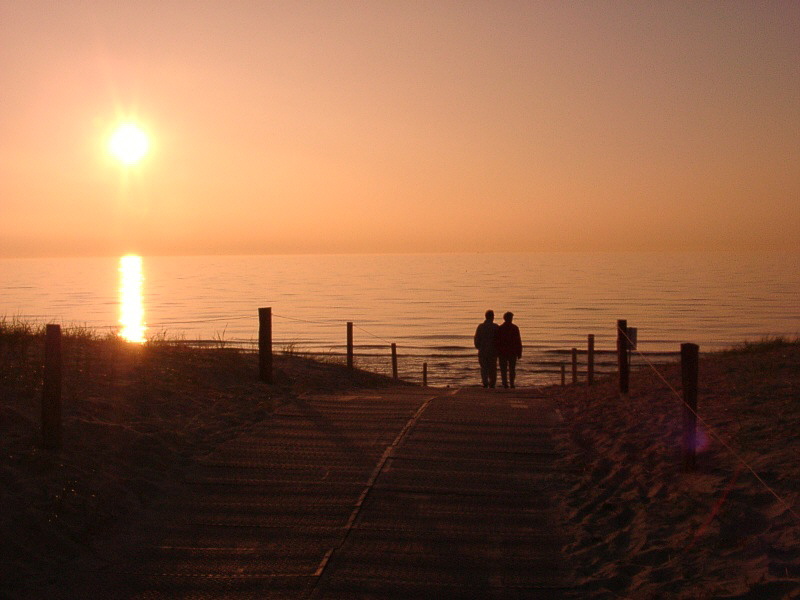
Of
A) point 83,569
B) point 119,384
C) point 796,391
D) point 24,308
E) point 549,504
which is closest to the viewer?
point 83,569

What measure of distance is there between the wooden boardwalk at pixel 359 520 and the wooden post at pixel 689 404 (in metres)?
1.22

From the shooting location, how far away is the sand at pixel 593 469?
5379 millimetres

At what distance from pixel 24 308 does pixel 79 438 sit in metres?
Result: 56.9

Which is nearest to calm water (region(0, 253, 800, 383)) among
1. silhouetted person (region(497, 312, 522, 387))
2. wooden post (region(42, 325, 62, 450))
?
silhouetted person (region(497, 312, 522, 387))

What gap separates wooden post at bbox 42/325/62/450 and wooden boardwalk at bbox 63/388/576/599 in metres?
1.33

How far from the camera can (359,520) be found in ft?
21.3

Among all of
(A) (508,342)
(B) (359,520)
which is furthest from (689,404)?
(A) (508,342)

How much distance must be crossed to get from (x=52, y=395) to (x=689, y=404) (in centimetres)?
612

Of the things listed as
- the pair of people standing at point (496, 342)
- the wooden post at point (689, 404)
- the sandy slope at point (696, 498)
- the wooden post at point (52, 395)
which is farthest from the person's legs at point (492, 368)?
the wooden post at point (52, 395)

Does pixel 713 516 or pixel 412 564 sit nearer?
pixel 412 564

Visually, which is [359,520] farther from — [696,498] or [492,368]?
[492,368]

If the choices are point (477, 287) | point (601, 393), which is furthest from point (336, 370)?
point (477, 287)

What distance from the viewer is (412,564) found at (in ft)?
18.4

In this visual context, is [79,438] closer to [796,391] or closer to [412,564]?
[412,564]
